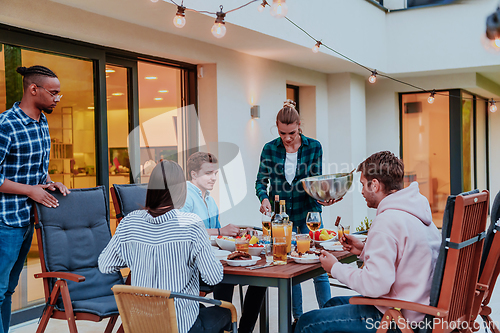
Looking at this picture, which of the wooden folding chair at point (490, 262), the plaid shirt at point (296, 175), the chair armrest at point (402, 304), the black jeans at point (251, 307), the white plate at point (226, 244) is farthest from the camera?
the plaid shirt at point (296, 175)

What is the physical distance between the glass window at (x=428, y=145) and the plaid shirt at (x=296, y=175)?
5583mm

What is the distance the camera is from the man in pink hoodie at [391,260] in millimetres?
1958

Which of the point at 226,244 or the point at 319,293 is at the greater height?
the point at 226,244

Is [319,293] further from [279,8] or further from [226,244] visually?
[279,8]

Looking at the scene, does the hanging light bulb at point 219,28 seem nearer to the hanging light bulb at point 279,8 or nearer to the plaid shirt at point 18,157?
the hanging light bulb at point 279,8

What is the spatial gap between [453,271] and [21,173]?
2.21 meters

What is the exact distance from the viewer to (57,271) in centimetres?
271

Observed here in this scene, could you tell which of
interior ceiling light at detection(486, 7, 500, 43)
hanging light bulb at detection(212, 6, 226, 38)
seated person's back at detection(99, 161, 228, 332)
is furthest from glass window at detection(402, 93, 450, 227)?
interior ceiling light at detection(486, 7, 500, 43)

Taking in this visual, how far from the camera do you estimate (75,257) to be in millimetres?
2816

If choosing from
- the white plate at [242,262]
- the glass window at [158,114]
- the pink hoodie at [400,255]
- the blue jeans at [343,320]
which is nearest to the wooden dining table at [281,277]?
the white plate at [242,262]

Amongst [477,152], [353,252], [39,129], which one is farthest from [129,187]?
[477,152]

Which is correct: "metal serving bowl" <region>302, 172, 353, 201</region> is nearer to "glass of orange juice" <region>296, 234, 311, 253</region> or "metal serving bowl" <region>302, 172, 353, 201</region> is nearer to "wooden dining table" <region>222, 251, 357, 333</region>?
"glass of orange juice" <region>296, 234, 311, 253</region>

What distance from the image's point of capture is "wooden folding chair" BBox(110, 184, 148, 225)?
10.2 ft

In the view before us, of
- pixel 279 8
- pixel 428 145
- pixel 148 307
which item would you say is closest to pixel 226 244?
pixel 148 307
